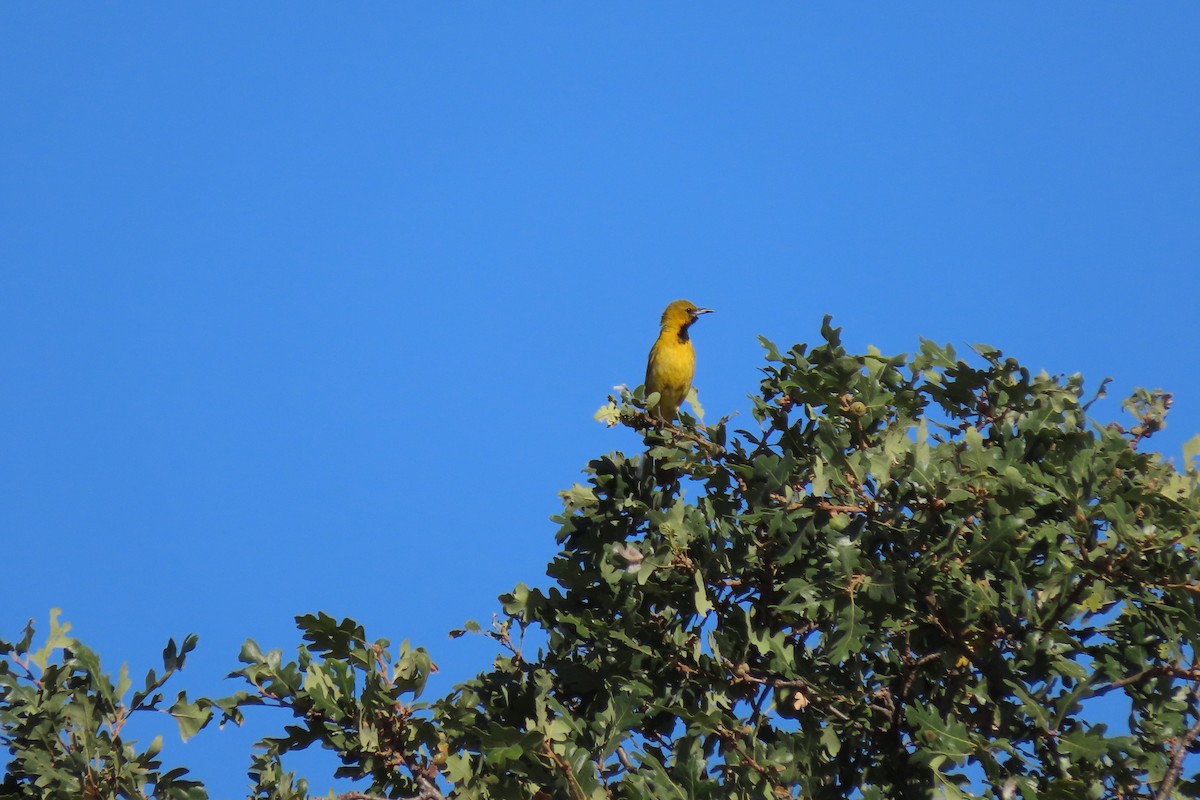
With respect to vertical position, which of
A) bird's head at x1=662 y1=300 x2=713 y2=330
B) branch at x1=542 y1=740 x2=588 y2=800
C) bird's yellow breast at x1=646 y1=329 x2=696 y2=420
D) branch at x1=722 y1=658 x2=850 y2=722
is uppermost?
bird's head at x1=662 y1=300 x2=713 y2=330

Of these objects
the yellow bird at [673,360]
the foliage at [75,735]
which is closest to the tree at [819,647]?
the foliage at [75,735]

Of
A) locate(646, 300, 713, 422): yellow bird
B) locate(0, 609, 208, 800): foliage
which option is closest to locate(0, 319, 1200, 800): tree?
locate(0, 609, 208, 800): foliage

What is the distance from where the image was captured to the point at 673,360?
10383 mm

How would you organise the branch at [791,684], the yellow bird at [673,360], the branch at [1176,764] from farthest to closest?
the yellow bird at [673,360]
the branch at [791,684]
the branch at [1176,764]

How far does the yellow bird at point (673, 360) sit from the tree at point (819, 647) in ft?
15.7

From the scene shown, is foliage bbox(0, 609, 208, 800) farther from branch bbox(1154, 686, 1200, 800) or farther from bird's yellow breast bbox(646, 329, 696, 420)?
bird's yellow breast bbox(646, 329, 696, 420)

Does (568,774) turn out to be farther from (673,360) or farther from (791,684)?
(673,360)

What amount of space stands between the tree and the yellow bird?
4791 mm

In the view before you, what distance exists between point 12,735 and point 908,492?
3355mm

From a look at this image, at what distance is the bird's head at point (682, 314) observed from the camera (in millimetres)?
10961

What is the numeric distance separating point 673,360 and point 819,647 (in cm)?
547

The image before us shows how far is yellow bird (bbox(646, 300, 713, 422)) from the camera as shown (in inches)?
406

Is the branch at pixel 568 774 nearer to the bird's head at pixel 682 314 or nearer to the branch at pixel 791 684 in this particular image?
the branch at pixel 791 684

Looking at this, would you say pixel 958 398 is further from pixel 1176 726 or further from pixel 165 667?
pixel 165 667
